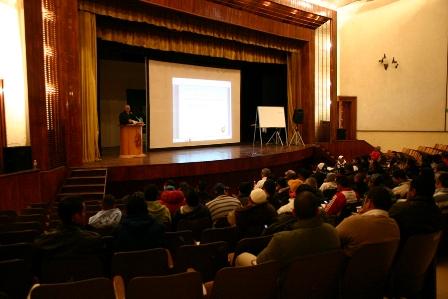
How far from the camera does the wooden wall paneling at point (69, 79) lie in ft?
23.7

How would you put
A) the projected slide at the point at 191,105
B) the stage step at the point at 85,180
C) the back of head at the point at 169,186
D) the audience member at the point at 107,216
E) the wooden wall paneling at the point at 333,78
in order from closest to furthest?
the audience member at the point at 107,216 → the back of head at the point at 169,186 → the stage step at the point at 85,180 → the projected slide at the point at 191,105 → the wooden wall paneling at the point at 333,78

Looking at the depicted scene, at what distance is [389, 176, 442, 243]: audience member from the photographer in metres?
2.92

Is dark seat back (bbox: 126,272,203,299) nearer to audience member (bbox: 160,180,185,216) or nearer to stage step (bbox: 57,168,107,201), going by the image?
audience member (bbox: 160,180,185,216)

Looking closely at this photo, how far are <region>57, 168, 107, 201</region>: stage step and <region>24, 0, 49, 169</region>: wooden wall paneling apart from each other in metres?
0.51

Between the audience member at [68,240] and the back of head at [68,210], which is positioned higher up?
the back of head at [68,210]

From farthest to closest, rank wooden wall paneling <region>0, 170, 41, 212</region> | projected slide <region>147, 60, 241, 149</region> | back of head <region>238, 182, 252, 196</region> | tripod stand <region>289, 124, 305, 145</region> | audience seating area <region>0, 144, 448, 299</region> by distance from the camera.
Answer: tripod stand <region>289, 124, 305, 145</region>, projected slide <region>147, 60, 241, 149</region>, wooden wall paneling <region>0, 170, 41, 212</region>, back of head <region>238, 182, 252, 196</region>, audience seating area <region>0, 144, 448, 299</region>

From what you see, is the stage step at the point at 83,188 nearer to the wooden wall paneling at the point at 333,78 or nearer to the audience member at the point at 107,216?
the audience member at the point at 107,216

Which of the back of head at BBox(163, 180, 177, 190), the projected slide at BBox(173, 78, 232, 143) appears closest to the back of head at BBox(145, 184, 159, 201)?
the back of head at BBox(163, 180, 177, 190)

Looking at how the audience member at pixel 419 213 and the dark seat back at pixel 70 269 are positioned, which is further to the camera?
the audience member at pixel 419 213

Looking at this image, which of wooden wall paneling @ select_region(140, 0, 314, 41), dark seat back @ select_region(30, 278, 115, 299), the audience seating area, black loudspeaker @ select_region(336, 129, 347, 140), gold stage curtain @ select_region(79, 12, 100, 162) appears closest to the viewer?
dark seat back @ select_region(30, 278, 115, 299)

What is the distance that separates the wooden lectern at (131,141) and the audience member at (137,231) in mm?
5693

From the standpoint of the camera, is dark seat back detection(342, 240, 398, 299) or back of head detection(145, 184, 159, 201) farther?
back of head detection(145, 184, 159, 201)

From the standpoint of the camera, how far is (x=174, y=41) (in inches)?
390

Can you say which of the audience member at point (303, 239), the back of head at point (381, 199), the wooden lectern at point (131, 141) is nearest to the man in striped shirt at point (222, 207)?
the back of head at point (381, 199)
